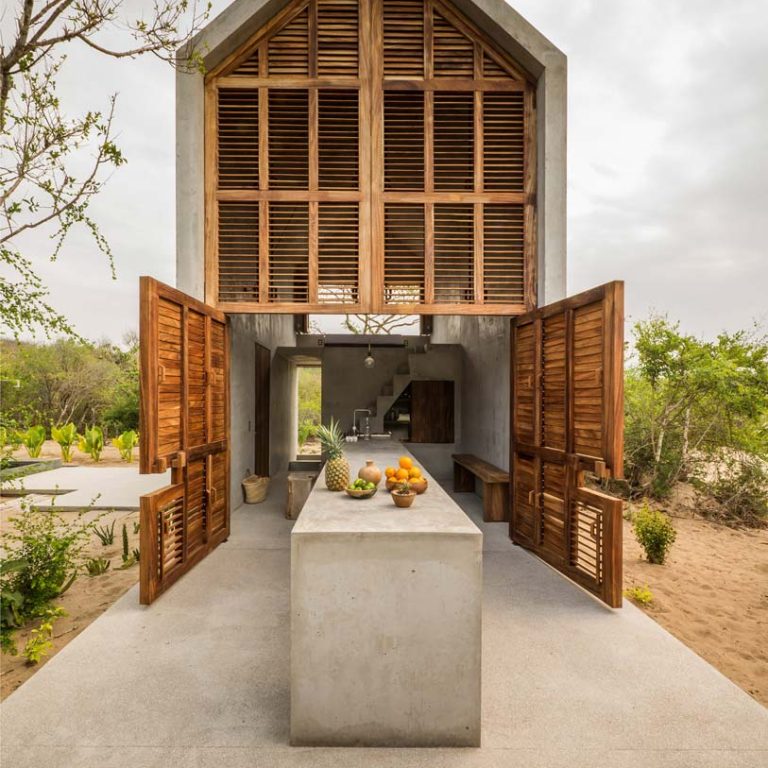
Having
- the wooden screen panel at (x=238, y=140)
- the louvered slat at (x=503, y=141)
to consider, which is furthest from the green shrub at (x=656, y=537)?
the wooden screen panel at (x=238, y=140)

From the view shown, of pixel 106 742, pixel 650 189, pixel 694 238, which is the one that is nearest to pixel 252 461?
pixel 106 742

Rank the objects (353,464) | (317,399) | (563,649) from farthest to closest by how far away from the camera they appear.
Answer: (317,399)
(353,464)
(563,649)

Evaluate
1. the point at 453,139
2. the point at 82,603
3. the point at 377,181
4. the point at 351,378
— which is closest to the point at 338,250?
the point at 377,181

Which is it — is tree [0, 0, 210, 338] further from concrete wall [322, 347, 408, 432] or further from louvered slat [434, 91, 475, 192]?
concrete wall [322, 347, 408, 432]

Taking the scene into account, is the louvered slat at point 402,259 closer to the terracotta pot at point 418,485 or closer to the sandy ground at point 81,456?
the terracotta pot at point 418,485

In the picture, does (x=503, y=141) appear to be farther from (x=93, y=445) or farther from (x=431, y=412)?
(x=93, y=445)

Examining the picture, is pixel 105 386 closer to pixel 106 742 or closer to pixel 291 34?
pixel 291 34

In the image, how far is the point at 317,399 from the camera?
2472cm

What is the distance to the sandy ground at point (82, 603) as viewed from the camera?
9.09 ft

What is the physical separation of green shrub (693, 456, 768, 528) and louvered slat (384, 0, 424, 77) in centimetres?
773

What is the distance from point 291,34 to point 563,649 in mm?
6340

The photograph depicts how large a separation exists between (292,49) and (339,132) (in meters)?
1.09

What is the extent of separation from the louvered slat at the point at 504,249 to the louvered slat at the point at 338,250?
1.43 m

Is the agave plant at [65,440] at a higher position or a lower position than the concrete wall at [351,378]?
lower
